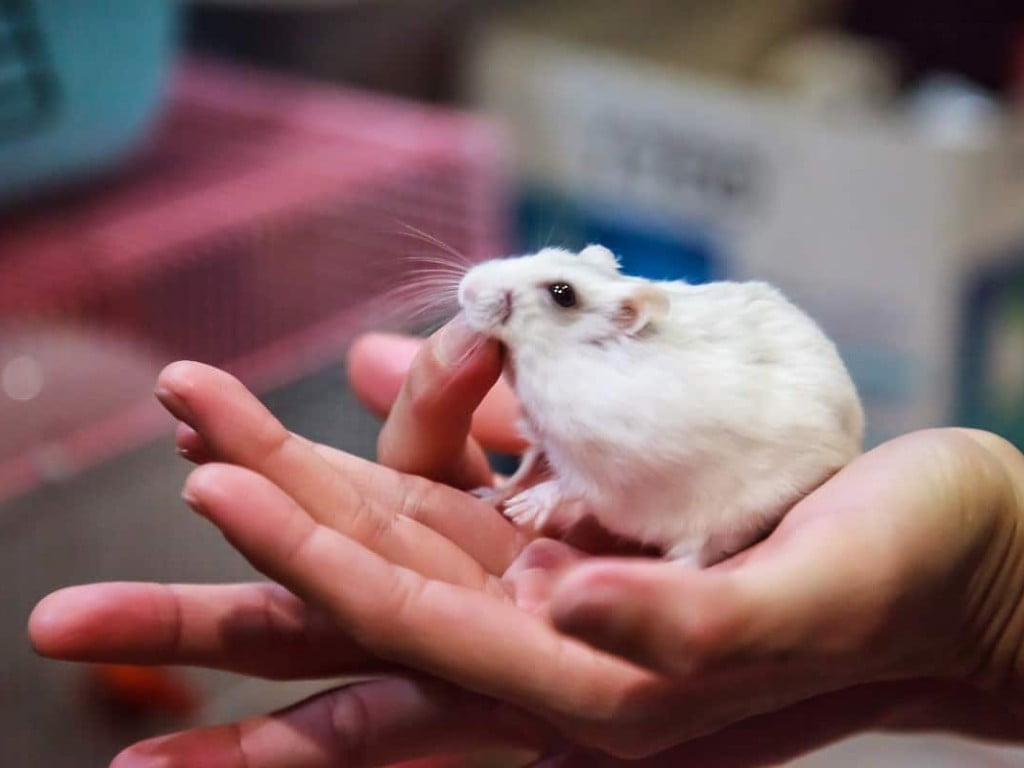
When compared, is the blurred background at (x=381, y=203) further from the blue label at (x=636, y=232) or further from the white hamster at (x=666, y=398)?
the white hamster at (x=666, y=398)

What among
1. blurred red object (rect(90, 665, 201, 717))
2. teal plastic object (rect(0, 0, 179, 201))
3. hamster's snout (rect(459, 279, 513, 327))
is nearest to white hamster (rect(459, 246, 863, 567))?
hamster's snout (rect(459, 279, 513, 327))

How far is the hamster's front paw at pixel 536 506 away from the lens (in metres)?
0.83

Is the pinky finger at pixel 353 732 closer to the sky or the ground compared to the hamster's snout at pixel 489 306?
closer to the ground

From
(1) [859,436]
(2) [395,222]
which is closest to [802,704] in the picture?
(1) [859,436]

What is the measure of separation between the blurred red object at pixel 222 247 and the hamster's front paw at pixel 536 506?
0.26 m

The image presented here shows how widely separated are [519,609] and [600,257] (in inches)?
11.1

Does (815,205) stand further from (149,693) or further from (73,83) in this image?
(149,693)

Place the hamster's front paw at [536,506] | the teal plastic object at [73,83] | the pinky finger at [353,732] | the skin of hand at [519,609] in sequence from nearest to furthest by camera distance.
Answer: the skin of hand at [519,609] < the pinky finger at [353,732] < the hamster's front paw at [536,506] < the teal plastic object at [73,83]

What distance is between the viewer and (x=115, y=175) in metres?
1.50

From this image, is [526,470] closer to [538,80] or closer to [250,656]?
[250,656]

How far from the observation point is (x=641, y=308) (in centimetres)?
78

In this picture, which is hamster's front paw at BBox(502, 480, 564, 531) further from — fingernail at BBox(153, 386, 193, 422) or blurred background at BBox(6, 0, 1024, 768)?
fingernail at BBox(153, 386, 193, 422)

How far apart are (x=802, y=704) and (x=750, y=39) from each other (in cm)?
166

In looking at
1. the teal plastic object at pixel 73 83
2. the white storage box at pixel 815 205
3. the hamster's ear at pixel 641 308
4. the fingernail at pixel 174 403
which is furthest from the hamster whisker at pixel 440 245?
the white storage box at pixel 815 205
